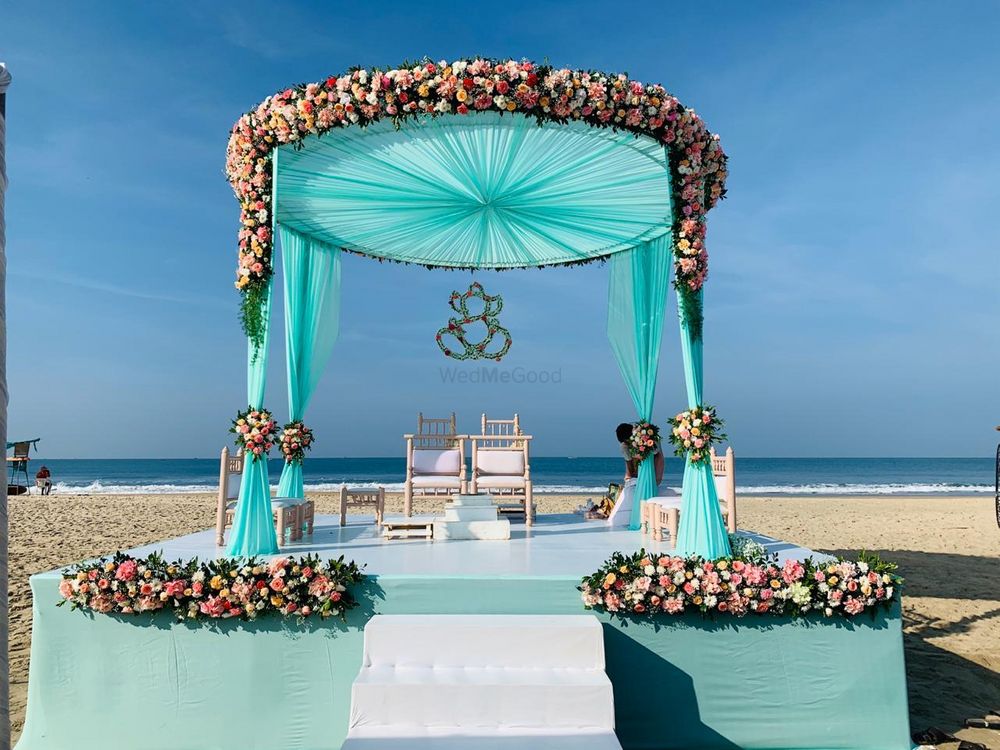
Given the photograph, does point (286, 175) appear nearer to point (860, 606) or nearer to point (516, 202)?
point (516, 202)

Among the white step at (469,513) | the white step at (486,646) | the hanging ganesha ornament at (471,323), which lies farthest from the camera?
the hanging ganesha ornament at (471,323)

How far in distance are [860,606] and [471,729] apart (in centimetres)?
260

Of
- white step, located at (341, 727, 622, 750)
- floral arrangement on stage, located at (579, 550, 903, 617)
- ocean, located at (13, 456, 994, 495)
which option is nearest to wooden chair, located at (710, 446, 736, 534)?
floral arrangement on stage, located at (579, 550, 903, 617)

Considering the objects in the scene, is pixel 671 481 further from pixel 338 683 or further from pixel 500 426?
pixel 338 683

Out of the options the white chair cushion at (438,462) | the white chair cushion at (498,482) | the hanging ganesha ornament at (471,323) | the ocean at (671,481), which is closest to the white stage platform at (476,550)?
the white chair cushion at (498,482)

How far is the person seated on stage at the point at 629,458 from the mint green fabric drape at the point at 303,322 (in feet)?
11.7

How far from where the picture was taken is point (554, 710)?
3.62 metres

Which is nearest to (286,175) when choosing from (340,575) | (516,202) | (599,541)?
(516,202)

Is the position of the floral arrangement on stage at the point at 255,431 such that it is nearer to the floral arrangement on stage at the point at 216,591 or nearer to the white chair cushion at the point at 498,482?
the floral arrangement on stage at the point at 216,591

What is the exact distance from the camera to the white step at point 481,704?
11.7 feet

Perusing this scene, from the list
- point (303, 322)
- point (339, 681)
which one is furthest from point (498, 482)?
point (339, 681)

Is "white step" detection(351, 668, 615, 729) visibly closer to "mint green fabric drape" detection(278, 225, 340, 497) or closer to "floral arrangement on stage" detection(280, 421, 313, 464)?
"floral arrangement on stage" detection(280, 421, 313, 464)

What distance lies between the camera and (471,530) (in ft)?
21.1

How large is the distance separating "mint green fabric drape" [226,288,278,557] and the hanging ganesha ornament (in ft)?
14.0
